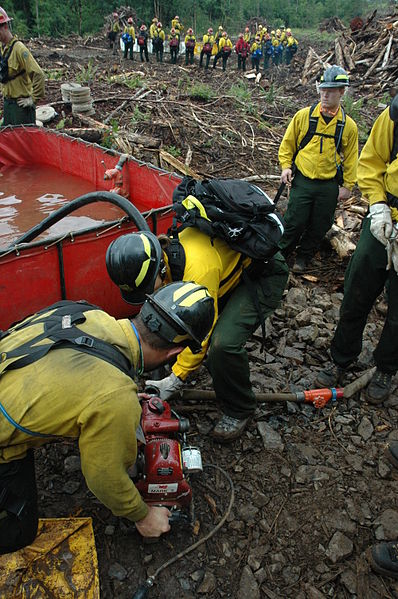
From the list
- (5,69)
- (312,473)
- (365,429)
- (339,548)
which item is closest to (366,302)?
(365,429)

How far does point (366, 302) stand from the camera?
3.46 meters

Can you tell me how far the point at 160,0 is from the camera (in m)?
39.0

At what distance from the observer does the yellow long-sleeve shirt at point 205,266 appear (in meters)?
2.72

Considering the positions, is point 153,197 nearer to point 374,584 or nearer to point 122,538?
point 122,538

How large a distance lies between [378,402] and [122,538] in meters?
2.18

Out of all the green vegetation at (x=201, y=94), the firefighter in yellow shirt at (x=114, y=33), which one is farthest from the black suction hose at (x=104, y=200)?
the firefighter in yellow shirt at (x=114, y=33)

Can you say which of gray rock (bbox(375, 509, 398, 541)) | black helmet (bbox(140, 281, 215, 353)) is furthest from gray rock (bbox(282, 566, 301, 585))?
black helmet (bbox(140, 281, 215, 353))

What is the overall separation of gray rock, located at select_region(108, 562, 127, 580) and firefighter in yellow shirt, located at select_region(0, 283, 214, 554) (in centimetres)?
51

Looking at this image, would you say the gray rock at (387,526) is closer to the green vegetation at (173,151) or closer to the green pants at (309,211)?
the green pants at (309,211)

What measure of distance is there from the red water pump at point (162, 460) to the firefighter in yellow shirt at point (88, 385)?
219mm

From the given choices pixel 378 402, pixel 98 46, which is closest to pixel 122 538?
pixel 378 402

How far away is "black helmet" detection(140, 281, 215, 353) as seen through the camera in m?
1.92

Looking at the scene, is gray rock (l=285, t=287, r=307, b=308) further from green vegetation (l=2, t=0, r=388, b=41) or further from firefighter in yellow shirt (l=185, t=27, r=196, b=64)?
green vegetation (l=2, t=0, r=388, b=41)

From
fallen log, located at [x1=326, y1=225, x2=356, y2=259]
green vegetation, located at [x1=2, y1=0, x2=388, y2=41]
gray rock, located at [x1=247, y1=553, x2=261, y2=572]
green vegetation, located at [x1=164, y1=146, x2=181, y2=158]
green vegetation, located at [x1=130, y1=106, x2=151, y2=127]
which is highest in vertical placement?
green vegetation, located at [x1=2, y1=0, x2=388, y2=41]
